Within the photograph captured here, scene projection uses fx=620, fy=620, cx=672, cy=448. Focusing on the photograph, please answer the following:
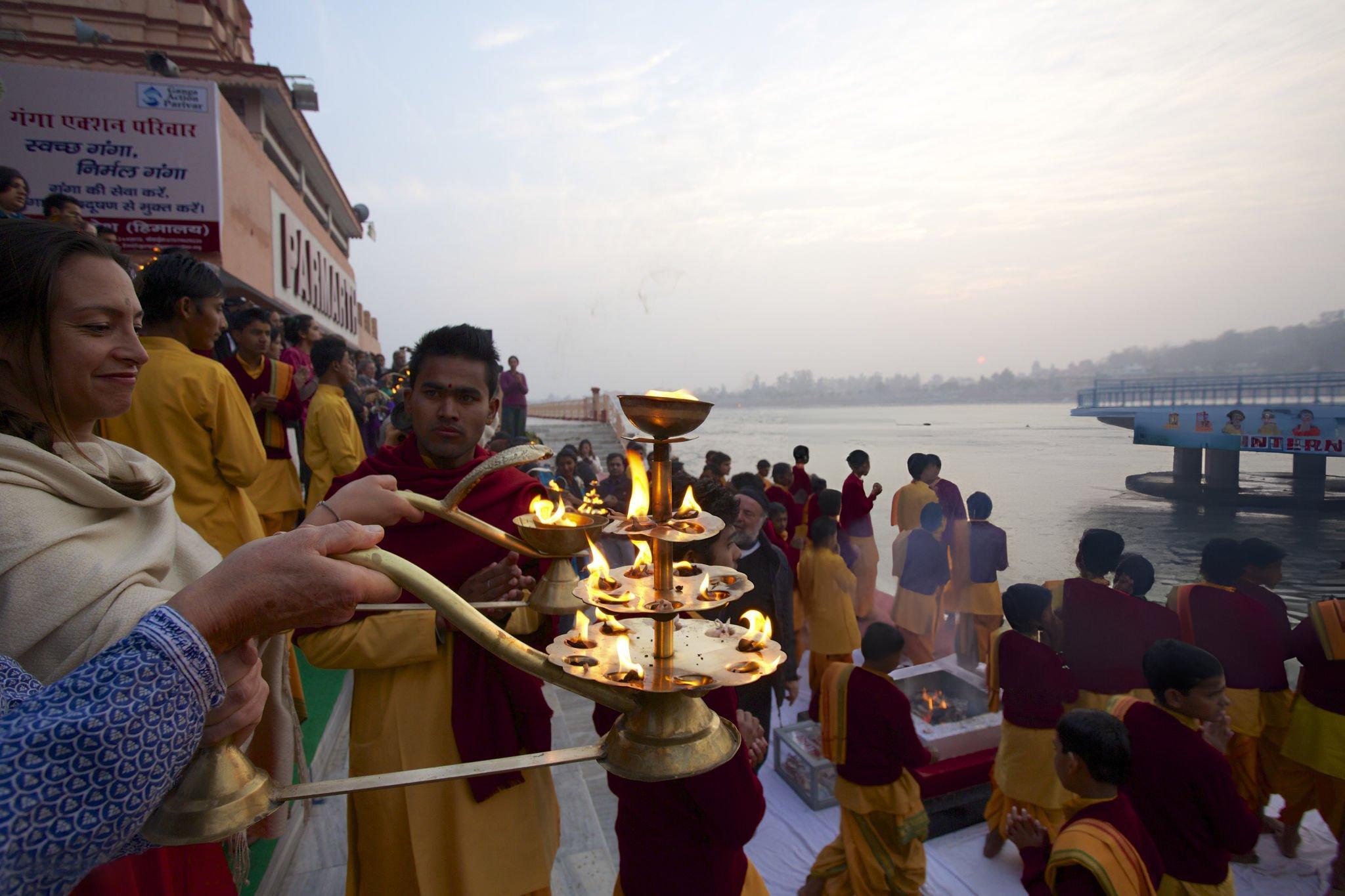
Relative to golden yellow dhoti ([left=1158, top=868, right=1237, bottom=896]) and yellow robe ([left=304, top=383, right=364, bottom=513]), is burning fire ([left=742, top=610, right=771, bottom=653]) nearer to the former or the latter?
golden yellow dhoti ([left=1158, top=868, right=1237, bottom=896])

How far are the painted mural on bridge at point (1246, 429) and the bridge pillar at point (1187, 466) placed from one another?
224 centimetres

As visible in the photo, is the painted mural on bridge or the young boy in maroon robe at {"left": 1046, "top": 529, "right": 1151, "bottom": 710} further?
the painted mural on bridge

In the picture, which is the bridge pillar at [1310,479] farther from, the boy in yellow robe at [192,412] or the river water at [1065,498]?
the boy in yellow robe at [192,412]

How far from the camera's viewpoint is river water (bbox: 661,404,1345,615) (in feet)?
41.7

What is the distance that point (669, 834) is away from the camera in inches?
80.5

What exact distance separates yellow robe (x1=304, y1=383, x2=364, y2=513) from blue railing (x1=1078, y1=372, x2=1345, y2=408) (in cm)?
1991

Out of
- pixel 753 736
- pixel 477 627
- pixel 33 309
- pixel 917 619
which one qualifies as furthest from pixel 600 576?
pixel 917 619

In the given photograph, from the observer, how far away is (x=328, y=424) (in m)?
5.12

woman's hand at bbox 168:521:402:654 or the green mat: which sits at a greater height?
woman's hand at bbox 168:521:402:654

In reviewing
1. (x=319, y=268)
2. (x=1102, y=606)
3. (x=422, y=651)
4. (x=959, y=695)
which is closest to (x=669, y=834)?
(x=422, y=651)

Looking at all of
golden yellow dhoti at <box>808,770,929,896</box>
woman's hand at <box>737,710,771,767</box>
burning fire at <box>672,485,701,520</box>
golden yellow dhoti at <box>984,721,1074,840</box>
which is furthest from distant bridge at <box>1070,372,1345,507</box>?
burning fire at <box>672,485,701,520</box>

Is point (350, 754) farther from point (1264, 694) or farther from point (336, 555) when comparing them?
point (1264, 694)

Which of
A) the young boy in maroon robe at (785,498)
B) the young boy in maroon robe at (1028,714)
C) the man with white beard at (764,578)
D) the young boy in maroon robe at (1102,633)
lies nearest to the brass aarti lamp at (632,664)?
the man with white beard at (764,578)

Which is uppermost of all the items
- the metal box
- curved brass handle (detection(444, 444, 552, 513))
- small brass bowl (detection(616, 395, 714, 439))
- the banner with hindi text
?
the banner with hindi text
